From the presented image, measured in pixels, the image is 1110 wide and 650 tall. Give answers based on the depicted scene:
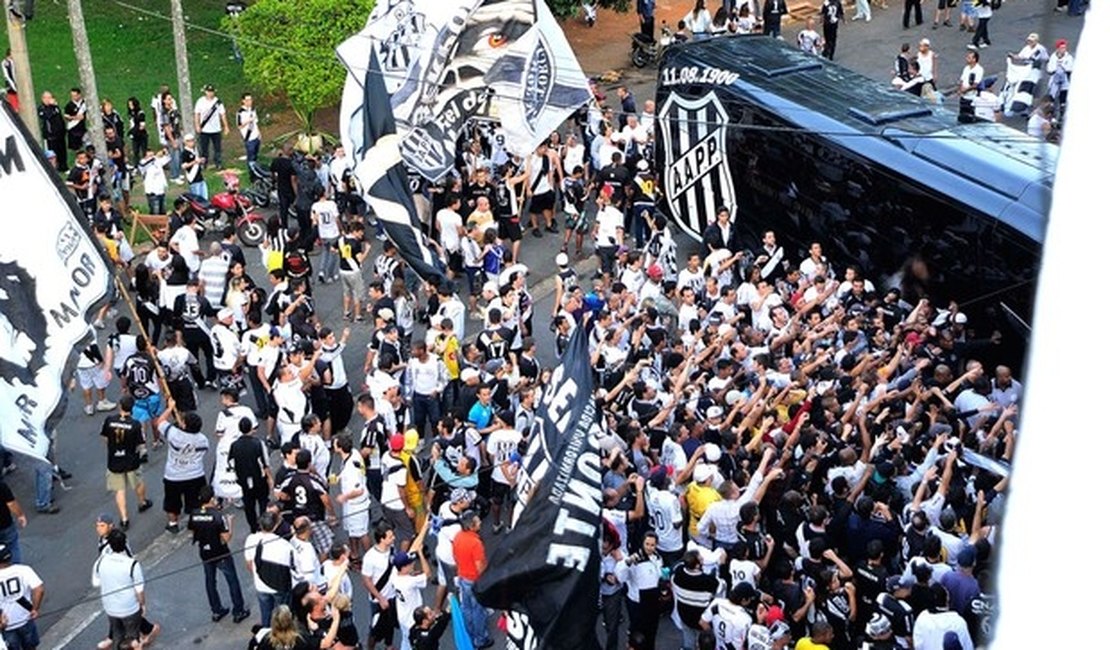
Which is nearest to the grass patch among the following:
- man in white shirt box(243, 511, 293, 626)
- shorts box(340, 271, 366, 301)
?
shorts box(340, 271, 366, 301)

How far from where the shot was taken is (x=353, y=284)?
17.9 m

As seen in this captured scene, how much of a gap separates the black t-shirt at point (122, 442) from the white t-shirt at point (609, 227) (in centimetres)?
679


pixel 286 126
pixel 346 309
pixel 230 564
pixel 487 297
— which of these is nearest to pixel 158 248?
pixel 346 309

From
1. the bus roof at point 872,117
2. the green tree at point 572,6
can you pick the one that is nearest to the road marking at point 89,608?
the bus roof at point 872,117

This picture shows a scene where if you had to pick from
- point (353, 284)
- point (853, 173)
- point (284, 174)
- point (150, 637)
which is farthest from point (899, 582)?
point (284, 174)

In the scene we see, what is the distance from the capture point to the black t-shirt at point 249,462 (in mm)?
12797

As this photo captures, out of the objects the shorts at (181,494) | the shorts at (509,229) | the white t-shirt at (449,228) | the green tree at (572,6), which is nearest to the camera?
the shorts at (181,494)

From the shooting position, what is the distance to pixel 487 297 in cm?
1598

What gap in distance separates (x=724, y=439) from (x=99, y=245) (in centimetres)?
553

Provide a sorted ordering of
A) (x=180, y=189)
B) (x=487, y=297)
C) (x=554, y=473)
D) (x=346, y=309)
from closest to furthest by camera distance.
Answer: (x=554, y=473)
(x=487, y=297)
(x=346, y=309)
(x=180, y=189)

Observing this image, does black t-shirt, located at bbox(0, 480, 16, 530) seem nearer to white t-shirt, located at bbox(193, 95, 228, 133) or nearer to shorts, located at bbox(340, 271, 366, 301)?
shorts, located at bbox(340, 271, 366, 301)

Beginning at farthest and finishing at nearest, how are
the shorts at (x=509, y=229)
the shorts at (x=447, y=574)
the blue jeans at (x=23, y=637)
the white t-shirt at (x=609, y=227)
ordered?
the shorts at (x=509, y=229), the white t-shirt at (x=609, y=227), the blue jeans at (x=23, y=637), the shorts at (x=447, y=574)

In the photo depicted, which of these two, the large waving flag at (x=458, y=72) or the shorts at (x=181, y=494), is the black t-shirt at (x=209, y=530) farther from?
the large waving flag at (x=458, y=72)

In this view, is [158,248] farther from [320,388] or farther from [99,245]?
[99,245]
